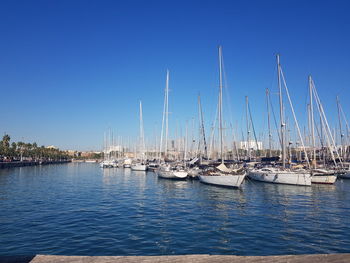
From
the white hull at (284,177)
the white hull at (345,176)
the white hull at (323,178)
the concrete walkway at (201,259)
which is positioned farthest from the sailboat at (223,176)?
the concrete walkway at (201,259)

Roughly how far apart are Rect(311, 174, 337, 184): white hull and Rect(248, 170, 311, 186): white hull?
13.9ft

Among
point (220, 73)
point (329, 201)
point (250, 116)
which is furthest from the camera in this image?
point (250, 116)

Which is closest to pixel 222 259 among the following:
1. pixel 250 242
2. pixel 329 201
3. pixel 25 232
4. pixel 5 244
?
pixel 250 242

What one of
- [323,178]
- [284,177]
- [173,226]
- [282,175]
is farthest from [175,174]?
[173,226]

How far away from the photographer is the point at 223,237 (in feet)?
51.8

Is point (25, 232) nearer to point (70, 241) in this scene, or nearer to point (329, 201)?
point (70, 241)

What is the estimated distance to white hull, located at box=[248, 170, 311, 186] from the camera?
4221 cm

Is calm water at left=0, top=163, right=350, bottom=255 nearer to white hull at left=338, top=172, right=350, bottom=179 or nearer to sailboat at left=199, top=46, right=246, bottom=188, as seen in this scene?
sailboat at left=199, top=46, right=246, bottom=188

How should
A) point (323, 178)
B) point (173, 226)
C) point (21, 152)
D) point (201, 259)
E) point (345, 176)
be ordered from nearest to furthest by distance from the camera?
point (201, 259) < point (173, 226) < point (323, 178) < point (345, 176) < point (21, 152)

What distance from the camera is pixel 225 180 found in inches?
1588

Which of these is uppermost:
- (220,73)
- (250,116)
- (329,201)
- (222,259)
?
(220,73)

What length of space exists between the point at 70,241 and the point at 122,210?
9.46 m

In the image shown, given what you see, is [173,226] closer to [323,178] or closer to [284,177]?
[284,177]

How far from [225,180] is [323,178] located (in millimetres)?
18423
